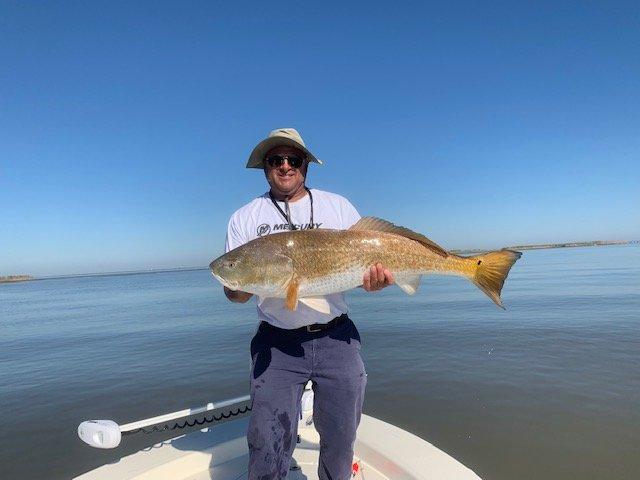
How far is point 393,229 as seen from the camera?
12.8ft

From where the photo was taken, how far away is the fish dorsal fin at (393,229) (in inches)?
153

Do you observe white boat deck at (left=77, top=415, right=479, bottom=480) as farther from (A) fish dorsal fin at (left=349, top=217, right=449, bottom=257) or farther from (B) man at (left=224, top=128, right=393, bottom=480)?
(A) fish dorsal fin at (left=349, top=217, right=449, bottom=257)

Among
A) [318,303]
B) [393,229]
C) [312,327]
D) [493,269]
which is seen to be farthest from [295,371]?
[493,269]

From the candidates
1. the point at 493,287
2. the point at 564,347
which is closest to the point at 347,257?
the point at 493,287

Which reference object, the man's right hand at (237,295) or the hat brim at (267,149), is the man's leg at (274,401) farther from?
the hat brim at (267,149)

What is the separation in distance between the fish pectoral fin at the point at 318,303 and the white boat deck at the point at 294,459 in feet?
7.10

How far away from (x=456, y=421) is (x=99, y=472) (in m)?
6.69

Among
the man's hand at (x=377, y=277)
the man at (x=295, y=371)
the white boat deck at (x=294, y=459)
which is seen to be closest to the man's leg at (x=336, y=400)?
the man at (x=295, y=371)

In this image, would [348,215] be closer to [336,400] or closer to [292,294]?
[292,294]

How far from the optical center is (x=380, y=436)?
5094mm

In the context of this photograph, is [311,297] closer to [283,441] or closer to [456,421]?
[283,441]

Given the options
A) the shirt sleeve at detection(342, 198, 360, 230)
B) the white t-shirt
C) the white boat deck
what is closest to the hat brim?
the white t-shirt

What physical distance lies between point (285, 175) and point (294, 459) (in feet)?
11.4

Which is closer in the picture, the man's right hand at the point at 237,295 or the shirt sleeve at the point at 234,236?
the man's right hand at the point at 237,295
